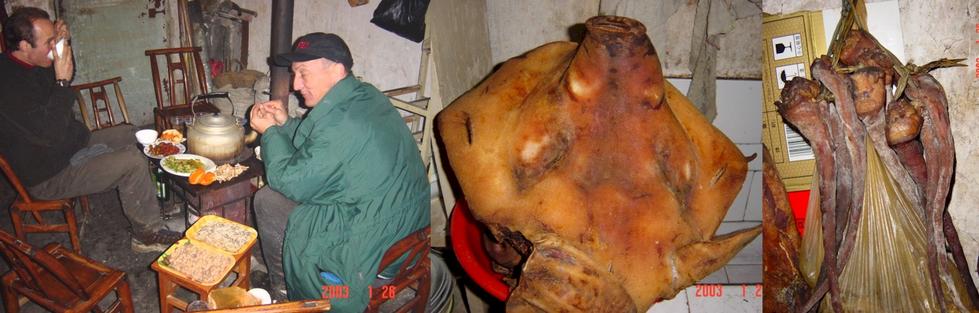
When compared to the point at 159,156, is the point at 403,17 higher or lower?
higher

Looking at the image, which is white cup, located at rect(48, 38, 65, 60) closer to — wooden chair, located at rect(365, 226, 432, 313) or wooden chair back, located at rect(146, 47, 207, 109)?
wooden chair back, located at rect(146, 47, 207, 109)

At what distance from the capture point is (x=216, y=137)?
4.22ft

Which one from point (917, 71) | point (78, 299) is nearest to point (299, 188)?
point (78, 299)

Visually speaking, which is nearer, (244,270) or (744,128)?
(244,270)

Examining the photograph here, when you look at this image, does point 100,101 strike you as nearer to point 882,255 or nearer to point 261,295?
point 261,295

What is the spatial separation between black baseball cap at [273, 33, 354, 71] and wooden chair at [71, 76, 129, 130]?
32cm

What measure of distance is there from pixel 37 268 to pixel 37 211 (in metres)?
0.12

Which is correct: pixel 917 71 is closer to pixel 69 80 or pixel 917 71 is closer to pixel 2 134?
pixel 69 80

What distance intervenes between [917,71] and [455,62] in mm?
1458

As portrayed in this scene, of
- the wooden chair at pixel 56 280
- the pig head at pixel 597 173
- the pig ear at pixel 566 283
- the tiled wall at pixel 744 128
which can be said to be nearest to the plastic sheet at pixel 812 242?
the tiled wall at pixel 744 128

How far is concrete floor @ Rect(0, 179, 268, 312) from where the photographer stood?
128 centimetres

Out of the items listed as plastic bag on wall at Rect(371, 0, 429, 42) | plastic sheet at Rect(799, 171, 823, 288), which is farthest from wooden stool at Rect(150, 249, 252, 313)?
plastic sheet at Rect(799, 171, 823, 288)

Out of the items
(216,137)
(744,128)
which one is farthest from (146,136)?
(744,128)

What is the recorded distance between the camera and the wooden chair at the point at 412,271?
4.84 ft
